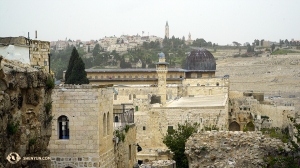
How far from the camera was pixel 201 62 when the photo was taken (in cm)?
5059

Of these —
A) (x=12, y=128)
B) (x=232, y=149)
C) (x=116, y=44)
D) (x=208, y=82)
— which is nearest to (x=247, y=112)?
(x=208, y=82)

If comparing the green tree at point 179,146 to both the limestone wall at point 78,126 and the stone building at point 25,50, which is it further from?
the stone building at point 25,50

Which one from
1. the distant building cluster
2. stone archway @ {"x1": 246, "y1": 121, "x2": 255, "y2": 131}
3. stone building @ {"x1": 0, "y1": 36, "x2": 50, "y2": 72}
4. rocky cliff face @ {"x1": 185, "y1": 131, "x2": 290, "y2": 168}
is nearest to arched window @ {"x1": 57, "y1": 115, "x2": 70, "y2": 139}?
stone building @ {"x1": 0, "y1": 36, "x2": 50, "y2": 72}

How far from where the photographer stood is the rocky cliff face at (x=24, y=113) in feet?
24.0

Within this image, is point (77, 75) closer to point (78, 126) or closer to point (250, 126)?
point (250, 126)

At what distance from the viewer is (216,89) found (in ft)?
147

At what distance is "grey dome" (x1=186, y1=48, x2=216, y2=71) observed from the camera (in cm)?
5034

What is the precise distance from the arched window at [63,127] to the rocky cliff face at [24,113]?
141 inches

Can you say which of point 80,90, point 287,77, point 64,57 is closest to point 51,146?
point 80,90

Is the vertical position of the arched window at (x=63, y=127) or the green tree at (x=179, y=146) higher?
the arched window at (x=63, y=127)

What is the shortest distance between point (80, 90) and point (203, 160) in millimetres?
4018

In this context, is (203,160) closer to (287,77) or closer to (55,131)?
(55,131)

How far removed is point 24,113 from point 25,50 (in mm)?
3162

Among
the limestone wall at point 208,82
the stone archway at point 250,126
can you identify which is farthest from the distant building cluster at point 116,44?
the stone archway at point 250,126
